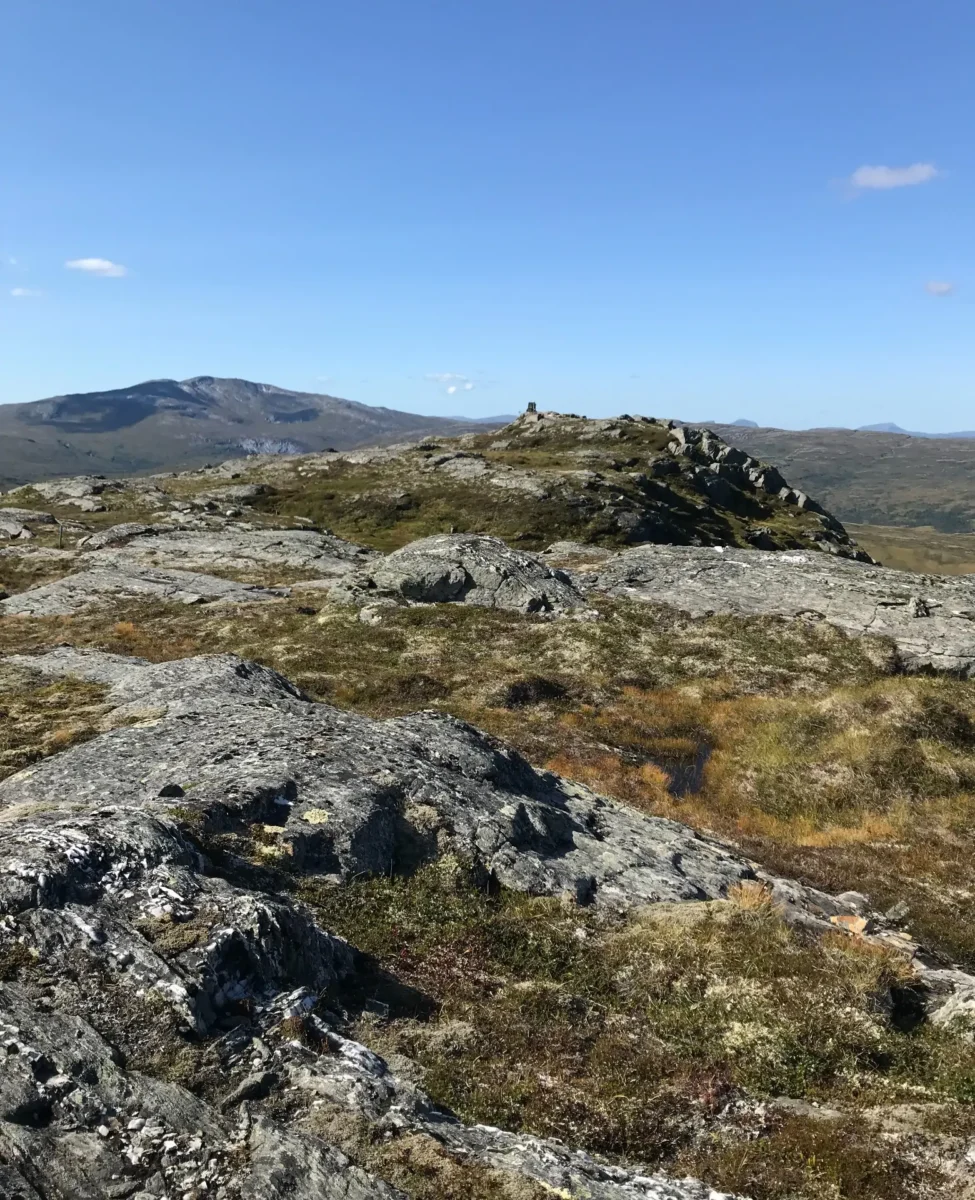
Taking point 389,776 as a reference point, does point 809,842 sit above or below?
below

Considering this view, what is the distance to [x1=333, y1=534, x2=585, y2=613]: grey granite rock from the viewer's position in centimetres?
5762

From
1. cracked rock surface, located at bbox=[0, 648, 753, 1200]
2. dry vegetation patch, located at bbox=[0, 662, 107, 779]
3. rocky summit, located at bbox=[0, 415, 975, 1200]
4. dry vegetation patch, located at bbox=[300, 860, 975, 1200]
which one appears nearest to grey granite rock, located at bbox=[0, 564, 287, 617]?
rocky summit, located at bbox=[0, 415, 975, 1200]

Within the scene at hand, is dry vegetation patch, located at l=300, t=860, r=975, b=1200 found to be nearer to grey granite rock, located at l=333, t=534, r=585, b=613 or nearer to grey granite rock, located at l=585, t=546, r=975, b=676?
grey granite rock, located at l=585, t=546, r=975, b=676

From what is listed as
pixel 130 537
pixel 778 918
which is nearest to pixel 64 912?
pixel 778 918

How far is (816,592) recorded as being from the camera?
55.9m

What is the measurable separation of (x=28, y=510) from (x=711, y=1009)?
137031 millimetres

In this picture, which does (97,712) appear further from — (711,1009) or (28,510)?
(28,510)

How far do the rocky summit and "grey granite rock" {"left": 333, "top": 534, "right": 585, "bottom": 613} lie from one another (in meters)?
5.67

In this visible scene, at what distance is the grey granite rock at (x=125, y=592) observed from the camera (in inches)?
2480

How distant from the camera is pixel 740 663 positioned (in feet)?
155

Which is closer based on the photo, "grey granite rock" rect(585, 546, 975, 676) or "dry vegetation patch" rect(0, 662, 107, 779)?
"dry vegetation patch" rect(0, 662, 107, 779)

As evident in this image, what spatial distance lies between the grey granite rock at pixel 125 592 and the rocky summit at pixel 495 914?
12168 mm

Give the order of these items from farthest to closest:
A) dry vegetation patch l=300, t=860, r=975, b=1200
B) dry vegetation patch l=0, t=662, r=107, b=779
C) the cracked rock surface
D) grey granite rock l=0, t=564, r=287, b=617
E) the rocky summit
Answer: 1. grey granite rock l=0, t=564, r=287, b=617
2. dry vegetation patch l=0, t=662, r=107, b=779
3. dry vegetation patch l=300, t=860, r=975, b=1200
4. the rocky summit
5. the cracked rock surface

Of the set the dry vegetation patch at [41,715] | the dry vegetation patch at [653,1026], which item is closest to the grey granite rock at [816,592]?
the dry vegetation patch at [653,1026]
